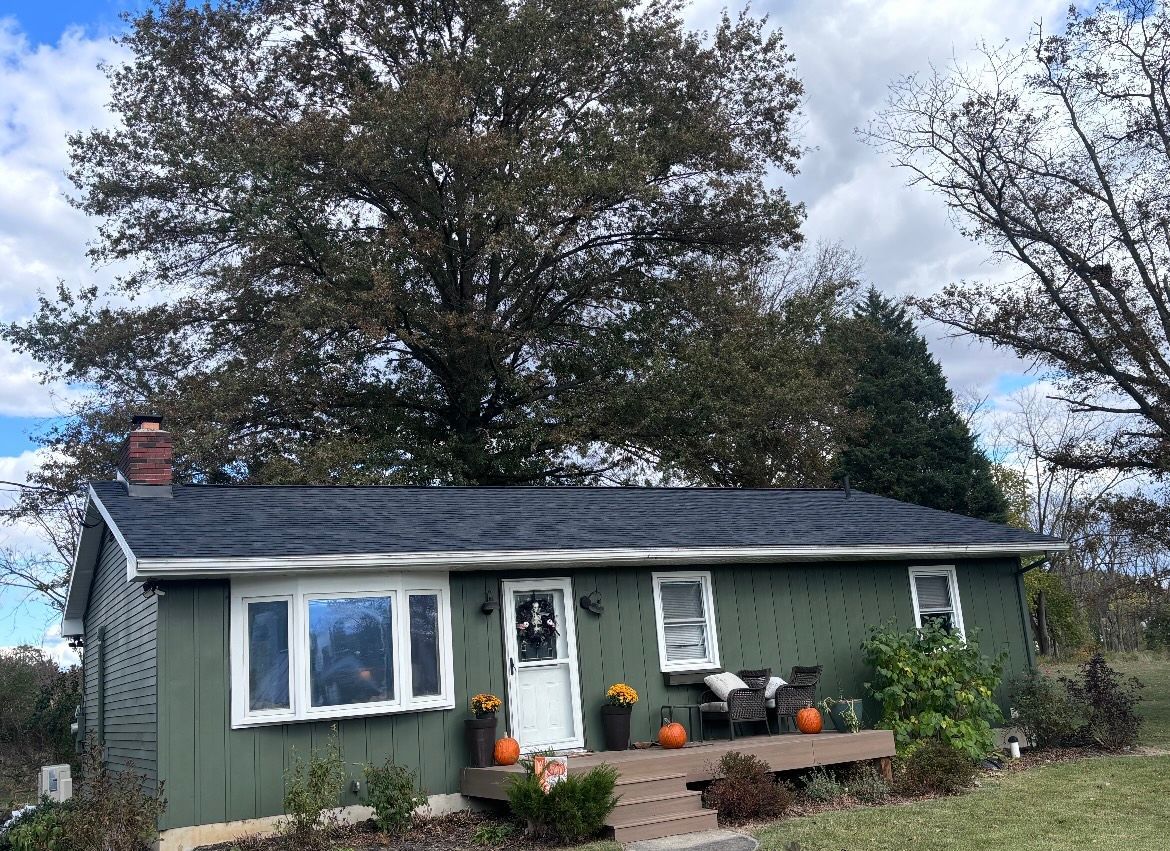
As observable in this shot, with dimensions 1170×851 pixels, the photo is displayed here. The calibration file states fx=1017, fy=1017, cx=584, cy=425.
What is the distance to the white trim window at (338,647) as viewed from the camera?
31.7 feet

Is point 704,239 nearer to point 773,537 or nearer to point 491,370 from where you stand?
point 491,370

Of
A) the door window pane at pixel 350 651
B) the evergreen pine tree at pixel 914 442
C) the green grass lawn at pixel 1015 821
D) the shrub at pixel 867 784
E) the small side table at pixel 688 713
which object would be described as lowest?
the green grass lawn at pixel 1015 821

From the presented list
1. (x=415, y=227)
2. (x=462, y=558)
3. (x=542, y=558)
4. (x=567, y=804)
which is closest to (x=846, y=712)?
(x=542, y=558)

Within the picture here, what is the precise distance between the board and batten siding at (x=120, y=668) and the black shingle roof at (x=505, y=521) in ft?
2.60

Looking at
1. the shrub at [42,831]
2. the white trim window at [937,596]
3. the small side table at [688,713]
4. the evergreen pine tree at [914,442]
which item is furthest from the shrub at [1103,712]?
the evergreen pine tree at [914,442]

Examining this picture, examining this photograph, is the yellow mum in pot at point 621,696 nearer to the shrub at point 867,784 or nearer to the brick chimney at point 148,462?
the shrub at point 867,784

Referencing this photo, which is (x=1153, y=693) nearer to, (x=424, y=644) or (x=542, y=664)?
(x=542, y=664)

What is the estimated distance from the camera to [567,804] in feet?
28.1

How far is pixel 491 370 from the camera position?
2266 cm

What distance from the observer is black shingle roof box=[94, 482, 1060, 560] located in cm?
1022

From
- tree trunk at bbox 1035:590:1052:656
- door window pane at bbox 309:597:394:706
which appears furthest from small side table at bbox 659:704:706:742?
tree trunk at bbox 1035:590:1052:656

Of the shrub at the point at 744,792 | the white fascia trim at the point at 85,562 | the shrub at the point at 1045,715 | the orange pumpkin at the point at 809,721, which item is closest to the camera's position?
the shrub at the point at 744,792

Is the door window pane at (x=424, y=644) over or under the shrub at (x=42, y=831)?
over

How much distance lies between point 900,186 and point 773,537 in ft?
30.7
